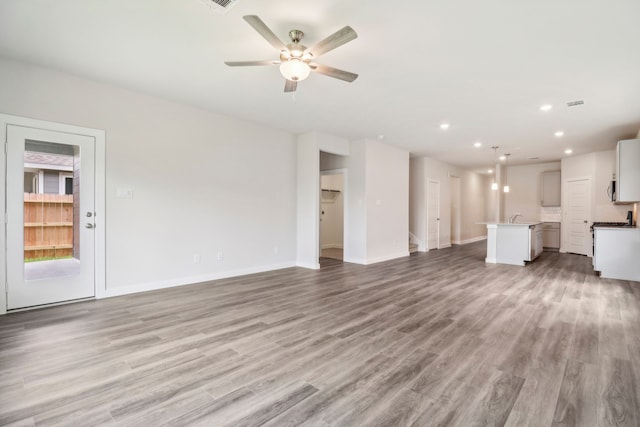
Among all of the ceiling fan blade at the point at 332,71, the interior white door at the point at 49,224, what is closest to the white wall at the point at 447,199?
the ceiling fan blade at the point at 332,71

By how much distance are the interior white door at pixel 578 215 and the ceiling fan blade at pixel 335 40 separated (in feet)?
29.1

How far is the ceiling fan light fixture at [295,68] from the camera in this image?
2.74 meters

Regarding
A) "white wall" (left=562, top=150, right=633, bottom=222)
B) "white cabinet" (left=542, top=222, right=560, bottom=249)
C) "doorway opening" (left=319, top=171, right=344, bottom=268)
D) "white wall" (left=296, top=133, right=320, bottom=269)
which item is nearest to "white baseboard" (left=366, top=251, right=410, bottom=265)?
"white wall" (left=296, top=133, right=320, bottom=269)

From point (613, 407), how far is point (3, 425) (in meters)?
3.42

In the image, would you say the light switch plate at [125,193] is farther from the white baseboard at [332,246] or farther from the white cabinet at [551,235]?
the white cabinet at [551,235]

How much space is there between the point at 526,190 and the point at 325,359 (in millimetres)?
10414

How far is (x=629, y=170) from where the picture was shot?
530 centimetres

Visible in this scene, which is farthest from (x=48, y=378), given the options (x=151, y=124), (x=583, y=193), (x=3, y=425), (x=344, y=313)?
(x=583, y=193)

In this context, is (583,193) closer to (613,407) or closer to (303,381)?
(613,407)

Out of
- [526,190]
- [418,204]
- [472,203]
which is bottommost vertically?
[418,204]

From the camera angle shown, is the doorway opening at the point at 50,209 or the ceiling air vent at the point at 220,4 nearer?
the ceiling air vent at the point at 220,4

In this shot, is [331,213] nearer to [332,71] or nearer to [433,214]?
[433,214]

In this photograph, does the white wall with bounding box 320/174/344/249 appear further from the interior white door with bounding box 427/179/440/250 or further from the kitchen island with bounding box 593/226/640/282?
the kitchen island with bounding box 593/226/640/282

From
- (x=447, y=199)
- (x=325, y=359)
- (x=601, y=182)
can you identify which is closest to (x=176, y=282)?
(x=325, y=359)
